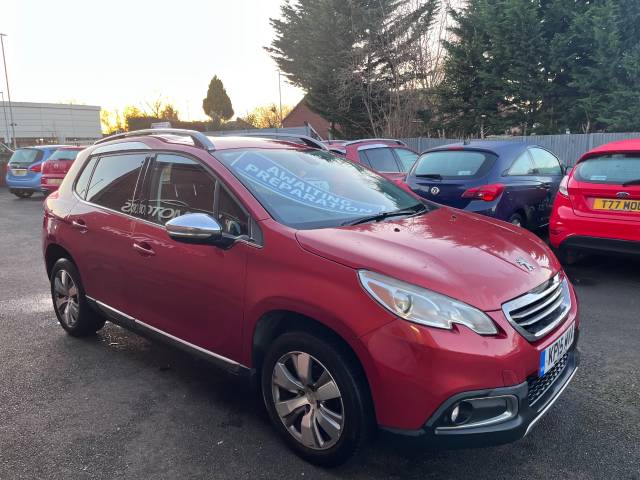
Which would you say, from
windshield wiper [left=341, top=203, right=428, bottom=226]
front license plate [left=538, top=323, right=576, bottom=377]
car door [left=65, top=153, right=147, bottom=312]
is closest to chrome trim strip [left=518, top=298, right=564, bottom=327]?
front license plate [left=538, top=323, right=576, bottom=377]

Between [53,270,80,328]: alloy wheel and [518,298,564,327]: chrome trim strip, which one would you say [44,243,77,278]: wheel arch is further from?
[518,298,564,327]: chrome trim strip

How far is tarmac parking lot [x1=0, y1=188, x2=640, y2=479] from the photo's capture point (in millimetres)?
2650

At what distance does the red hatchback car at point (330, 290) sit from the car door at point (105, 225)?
0.06ft

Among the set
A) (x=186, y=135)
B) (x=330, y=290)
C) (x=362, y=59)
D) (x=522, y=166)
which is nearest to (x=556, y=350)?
(x=330, y=290)

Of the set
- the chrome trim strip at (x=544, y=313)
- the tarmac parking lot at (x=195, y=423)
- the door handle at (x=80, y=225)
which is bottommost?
the tarmac parking lot at (x=195, y=423)

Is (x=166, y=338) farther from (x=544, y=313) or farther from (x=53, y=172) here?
(x=53, y=172)

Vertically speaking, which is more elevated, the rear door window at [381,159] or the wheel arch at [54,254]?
the rear door window at [381,159]

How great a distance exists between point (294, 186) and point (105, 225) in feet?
5.13

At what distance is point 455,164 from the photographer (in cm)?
675

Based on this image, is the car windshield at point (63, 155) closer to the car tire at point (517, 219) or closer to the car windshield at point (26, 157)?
the car windshield at point (26, 157)

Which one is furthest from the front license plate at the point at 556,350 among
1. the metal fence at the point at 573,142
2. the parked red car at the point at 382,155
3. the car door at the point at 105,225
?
the metal fence at the point at 573,142

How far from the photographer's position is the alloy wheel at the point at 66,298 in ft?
14.6

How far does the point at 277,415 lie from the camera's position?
9.21ft

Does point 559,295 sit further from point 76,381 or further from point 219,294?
point 76,381
